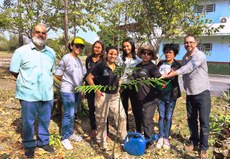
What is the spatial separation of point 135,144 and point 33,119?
60.9 inches

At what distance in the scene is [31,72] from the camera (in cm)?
345

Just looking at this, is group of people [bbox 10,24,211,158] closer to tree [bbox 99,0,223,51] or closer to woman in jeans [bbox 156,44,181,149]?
woman in jeans [bbox 156,44,181,149]

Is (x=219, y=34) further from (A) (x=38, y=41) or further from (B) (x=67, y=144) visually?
(A) (x=38, y=41)

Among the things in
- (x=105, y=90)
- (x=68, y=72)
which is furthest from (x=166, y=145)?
(x=68, y=72)

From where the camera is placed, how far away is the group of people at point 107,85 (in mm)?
3471

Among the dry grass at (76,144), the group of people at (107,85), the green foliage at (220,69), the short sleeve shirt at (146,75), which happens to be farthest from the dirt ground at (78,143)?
the green foliage at (220,69)

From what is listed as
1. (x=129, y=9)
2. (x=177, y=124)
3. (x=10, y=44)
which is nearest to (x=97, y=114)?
(x=177, y=124)

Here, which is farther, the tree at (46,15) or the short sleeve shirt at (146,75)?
the tree at (46,15)

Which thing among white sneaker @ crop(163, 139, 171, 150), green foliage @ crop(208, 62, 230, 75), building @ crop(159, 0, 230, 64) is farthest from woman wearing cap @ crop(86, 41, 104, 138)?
building @ crop(159, 0, 230, 64)

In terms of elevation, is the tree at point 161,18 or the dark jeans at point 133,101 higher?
the tree at point 161,18

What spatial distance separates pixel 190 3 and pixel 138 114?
165 inches

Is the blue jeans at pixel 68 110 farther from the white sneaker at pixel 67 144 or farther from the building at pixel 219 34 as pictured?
the building at pixel 219 34

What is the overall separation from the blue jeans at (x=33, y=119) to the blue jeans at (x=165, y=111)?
1796 mm

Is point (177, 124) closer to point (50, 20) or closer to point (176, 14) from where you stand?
point (176, 14)
